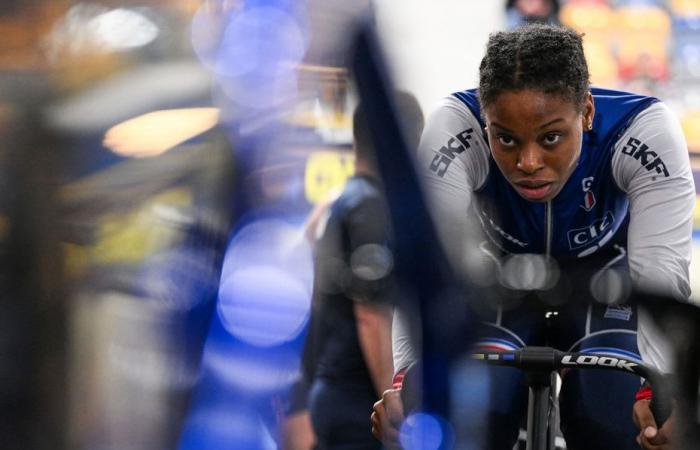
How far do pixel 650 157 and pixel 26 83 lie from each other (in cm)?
150

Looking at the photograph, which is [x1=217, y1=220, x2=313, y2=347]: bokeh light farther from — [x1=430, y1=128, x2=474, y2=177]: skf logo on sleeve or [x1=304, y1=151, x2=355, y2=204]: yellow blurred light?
[x1=430, y1=128, x2=474, y2=177]: skf logo on sleeve

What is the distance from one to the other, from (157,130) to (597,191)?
1.41 m

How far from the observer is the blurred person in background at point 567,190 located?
202 cm

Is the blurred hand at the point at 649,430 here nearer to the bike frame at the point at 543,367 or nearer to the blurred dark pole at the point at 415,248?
the bike frame at the point at 543,367

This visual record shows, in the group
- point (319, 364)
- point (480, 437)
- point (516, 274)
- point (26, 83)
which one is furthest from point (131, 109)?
point (319, 364)

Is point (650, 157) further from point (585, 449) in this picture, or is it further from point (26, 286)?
point (26, 286)

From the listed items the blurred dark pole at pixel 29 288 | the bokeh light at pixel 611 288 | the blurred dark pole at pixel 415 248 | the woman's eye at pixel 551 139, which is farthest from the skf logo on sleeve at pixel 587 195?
the blurred dark pole at pixel 29 288

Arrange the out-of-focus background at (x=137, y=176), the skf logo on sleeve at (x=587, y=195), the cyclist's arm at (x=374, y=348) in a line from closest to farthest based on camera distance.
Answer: the out-of-focus background at (x=137, y=176) → the skf logo on sleeve at (x=587, y=195) → the cyclist's arm at (x=374, y=348)

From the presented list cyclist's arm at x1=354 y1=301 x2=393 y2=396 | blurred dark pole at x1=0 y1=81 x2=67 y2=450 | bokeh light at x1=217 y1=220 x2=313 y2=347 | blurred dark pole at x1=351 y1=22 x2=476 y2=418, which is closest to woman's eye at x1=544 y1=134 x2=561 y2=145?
bokeh light at x1=217 y1=220 x2=313 y2=347

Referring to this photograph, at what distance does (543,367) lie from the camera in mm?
1851

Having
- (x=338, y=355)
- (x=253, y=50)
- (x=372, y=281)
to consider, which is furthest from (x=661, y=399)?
(x=338, y=355)

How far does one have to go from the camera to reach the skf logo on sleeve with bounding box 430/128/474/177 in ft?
6.89

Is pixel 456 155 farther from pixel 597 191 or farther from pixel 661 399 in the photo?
pixel 661 399

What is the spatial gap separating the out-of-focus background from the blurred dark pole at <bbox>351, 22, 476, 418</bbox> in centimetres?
2
